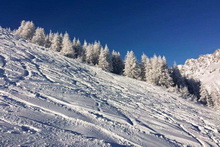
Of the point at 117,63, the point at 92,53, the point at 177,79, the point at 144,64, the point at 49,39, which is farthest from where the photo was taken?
the point at 49,39

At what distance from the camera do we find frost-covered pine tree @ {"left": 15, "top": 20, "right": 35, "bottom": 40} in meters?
44.9

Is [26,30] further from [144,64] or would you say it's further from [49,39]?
[144,64]

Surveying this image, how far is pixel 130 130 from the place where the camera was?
707cm

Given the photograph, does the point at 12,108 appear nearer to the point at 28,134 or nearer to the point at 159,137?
the point at 28,134

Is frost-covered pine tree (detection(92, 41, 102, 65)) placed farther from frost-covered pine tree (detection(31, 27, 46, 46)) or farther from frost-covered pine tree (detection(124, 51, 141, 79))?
frost-covered pine tree (detection(31, 27, 46, 46))

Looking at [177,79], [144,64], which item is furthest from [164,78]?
[177,79]

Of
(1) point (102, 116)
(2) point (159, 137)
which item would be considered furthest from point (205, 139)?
(1) point (102, 116)

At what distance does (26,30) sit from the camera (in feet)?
149

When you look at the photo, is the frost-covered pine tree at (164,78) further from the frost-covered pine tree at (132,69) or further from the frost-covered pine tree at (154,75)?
the frost-covered pine tree at (132,69)

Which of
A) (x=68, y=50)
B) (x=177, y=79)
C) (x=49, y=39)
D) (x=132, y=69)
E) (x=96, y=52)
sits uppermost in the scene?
(x=49, y=39)

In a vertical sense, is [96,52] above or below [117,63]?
above

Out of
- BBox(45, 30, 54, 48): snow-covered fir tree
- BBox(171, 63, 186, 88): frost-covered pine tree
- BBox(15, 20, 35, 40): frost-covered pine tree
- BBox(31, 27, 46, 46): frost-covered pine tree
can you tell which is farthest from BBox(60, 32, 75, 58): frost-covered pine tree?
BBox(171, 63, 186, 88): frost-covered pine tree

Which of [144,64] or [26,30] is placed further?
[26,30]

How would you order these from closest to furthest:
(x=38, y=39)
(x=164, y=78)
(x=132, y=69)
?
1. (x=164, y=78)
2. (x=132, y=69)
3. (x=38, y=39)
